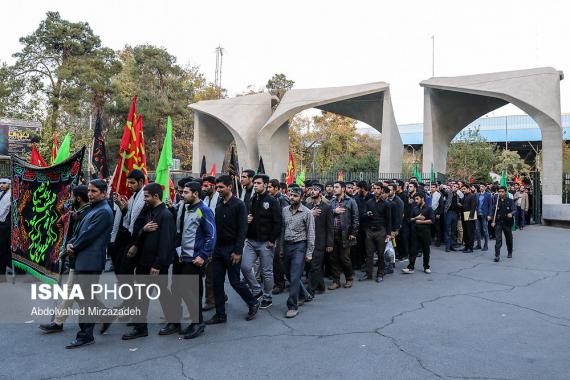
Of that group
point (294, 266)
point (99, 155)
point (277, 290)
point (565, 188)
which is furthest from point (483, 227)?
point (99, 155)

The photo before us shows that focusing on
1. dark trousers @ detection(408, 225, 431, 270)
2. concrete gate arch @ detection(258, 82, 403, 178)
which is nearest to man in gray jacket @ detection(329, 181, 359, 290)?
dark trousers @ detection(408, 225, 431, 270)

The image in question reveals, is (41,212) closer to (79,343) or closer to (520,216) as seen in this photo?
(79,343)

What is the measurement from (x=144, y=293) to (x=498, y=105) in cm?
2319

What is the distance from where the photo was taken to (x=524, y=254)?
10898mm

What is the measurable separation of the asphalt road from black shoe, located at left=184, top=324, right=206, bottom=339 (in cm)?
10

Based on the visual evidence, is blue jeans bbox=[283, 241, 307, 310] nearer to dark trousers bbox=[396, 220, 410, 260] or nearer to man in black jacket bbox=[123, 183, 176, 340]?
man in black jacket bbox=[123, 183, 176, 340]

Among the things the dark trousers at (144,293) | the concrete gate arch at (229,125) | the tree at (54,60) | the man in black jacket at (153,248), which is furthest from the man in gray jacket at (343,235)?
the tree at (54,60)

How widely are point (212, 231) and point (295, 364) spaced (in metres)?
1.70

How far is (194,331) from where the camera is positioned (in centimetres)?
491

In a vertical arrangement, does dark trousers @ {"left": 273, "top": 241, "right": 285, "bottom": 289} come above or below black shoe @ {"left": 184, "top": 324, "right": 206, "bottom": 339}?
above

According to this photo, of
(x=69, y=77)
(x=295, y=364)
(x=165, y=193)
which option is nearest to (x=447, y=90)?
(x=165, y=193)

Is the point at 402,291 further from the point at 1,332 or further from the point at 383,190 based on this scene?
the point at 1,332

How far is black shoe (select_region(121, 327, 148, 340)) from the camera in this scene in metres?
4.79

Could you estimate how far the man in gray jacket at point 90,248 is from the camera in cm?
460
